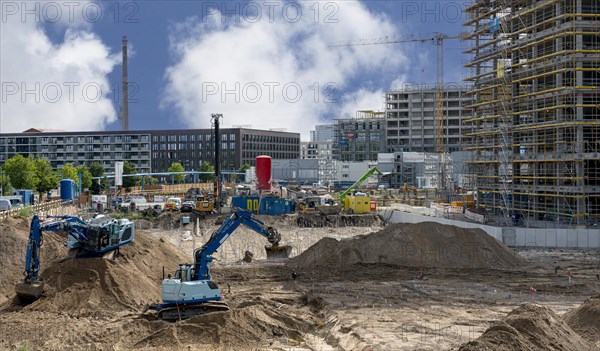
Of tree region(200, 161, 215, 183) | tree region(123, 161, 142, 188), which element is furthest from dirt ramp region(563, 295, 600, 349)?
tree region(200, 161, 215, 183)

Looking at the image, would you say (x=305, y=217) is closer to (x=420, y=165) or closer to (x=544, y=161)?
(x=544, y=161)

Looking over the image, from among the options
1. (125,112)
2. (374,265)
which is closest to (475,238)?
(374,265)

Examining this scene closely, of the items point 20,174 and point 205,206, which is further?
point 20,174

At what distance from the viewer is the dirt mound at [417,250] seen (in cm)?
3206

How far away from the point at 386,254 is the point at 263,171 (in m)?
38.5

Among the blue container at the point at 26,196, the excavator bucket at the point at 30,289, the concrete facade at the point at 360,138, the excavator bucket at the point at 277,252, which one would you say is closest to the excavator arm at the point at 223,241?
the excavator bucket at the point at 277,252

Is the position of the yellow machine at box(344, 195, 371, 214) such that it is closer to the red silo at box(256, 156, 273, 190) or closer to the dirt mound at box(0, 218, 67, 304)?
the red silo at box(256, 156, 273, 190)

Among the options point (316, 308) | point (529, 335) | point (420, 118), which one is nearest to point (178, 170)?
point (420, 118)

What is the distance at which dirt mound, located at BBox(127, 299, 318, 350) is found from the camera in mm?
18516

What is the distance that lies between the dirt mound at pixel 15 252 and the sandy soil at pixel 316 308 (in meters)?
2.98

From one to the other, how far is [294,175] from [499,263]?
76892mm

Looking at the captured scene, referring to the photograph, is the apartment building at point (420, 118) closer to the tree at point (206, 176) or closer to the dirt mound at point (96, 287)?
the tree at point (206, 176)

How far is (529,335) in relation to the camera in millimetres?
15617

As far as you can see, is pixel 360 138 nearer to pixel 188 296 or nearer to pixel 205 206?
pixel 205 206
